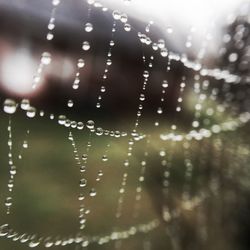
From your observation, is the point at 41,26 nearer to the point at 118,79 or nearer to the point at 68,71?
the point at 68,71

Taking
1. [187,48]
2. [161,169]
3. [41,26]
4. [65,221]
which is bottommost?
[65,221]

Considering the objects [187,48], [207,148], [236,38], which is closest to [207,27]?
[187,48]

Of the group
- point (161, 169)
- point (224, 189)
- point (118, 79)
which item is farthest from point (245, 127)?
point (118, 79)

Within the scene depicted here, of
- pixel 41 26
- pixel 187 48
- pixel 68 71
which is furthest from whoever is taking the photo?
pixel 68 71

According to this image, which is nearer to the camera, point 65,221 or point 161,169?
point 65,221

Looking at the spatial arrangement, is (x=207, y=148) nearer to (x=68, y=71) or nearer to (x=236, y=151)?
(x=236, y=151)

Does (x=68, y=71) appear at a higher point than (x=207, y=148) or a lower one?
higher

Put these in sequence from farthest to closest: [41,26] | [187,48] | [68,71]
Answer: [68,71] < [41,26] < [187,48]
